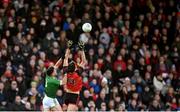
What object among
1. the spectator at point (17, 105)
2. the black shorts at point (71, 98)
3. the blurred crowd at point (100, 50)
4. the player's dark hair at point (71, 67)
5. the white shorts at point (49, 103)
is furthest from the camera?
the blurred crowd at point (100, 50)

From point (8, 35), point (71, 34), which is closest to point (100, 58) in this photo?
point (71, 34)

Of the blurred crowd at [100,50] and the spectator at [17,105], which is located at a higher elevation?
the blurred crowd at [100,50]

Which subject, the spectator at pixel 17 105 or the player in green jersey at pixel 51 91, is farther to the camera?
the spectator at pixel 17 105

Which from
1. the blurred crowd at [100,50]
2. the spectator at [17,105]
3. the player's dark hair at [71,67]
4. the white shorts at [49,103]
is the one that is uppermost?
the blurred crowd at [100,50]

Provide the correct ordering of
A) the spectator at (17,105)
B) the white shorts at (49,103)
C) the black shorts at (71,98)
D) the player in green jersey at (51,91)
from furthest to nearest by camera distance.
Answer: the spectator at (17,105) < the black shorts at (71,98) < the white shorts at (49,103) < the player in green jersey at (51,91)

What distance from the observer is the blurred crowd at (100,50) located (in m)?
24.8

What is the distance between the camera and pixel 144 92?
86.0 feet

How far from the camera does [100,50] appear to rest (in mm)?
26531

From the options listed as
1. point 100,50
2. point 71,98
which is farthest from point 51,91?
point 100,50

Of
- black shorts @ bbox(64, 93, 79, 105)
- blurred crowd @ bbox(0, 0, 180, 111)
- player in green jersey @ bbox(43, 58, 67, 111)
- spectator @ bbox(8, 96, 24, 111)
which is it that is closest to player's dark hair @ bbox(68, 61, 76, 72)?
player in green jersey @ bbox(43, 58, 67, 111)

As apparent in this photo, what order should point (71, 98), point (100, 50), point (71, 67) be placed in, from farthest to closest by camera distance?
point (100, 50) < point (71, 98) < point (71, 67)

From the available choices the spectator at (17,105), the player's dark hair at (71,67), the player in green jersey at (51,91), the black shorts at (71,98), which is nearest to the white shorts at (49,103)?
the player in green jersey at (51,91)

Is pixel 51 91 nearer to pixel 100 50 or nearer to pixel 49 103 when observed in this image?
pixel 49 103

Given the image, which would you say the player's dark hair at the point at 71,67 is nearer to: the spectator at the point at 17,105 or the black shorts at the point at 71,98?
the black shorts at the point at 71,98
